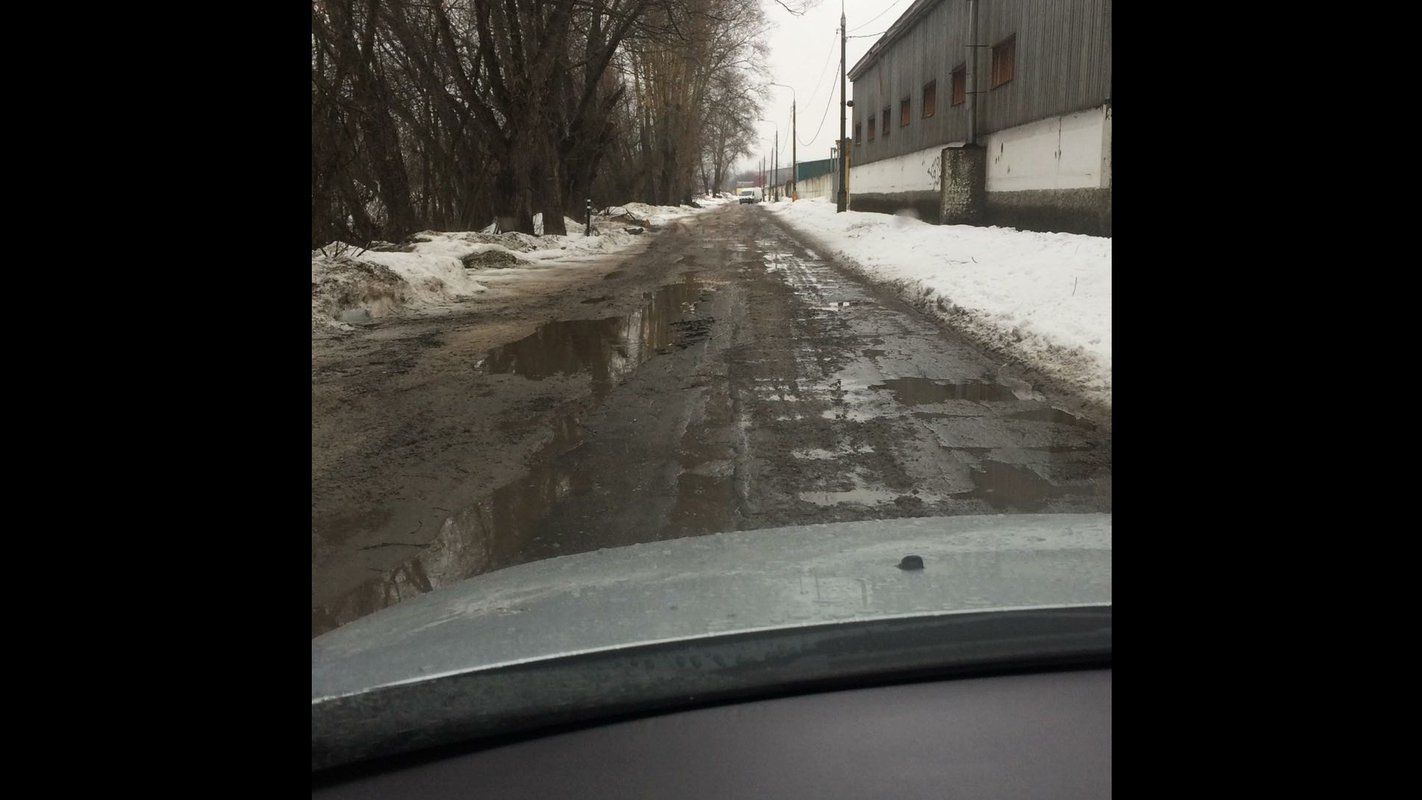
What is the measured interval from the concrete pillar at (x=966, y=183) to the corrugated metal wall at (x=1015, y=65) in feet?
2.14

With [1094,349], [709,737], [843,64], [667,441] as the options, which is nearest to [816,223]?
[843,64]

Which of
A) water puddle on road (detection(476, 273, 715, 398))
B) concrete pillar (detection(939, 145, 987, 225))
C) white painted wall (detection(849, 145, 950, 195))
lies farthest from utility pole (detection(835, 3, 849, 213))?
water puddle on road (detection(476, 273, 715, 398))

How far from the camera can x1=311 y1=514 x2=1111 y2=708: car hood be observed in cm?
186

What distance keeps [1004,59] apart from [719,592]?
23817 mm

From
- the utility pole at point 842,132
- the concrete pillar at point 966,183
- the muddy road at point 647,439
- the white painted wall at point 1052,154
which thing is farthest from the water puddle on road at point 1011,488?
Result: the utility pole at point 842,132

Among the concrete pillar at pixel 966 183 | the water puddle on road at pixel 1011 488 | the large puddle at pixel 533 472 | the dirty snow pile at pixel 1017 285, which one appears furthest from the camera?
the concrete pillar at pixel 966 183

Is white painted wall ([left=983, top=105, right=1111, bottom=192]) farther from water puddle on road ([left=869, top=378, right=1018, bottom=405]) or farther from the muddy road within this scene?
water puddle on road ([left=869, top=378, right=1018, bottom=405])

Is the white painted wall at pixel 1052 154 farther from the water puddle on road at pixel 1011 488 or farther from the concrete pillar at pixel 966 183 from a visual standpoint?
the water puddle on road at pixel 1011 488

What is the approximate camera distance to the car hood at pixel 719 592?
6.11ft

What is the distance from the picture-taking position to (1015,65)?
2250cm
